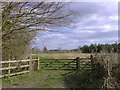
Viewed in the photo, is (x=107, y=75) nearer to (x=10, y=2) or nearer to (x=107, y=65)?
(x=107, y=65)

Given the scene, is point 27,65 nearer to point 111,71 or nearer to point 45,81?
point 45,81

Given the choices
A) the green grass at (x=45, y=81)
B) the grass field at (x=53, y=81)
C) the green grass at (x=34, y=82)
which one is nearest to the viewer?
the grass field at (x=53, y=81)

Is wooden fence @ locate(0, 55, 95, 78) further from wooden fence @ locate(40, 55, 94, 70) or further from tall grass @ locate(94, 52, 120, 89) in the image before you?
tall grass @ locate(94, 52, 120, 89)

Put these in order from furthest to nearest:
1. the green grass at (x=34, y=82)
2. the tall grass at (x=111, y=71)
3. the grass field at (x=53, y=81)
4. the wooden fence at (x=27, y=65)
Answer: the wooden fence at (x=27, y=65) → the green grass at (x=34, y=82) → the grass field at (x=53, y=81) → the tall grass at (x=111, y=71)

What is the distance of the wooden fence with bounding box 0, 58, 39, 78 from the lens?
17.9 meters

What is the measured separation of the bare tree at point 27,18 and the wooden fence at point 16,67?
6.04ft

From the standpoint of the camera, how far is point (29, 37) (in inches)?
663

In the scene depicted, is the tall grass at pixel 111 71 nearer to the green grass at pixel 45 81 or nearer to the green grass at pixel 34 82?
the green grass at pixel 45 81

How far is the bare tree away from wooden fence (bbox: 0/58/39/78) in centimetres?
184

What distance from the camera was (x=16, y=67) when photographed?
1944cm

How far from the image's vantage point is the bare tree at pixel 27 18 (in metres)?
14.6

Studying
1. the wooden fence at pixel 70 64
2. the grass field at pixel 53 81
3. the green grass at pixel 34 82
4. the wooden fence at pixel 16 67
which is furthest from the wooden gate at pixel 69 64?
the green grass at pixel 34 82

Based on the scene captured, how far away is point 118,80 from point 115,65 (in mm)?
779

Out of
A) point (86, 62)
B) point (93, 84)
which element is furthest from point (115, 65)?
point (86, 62)
